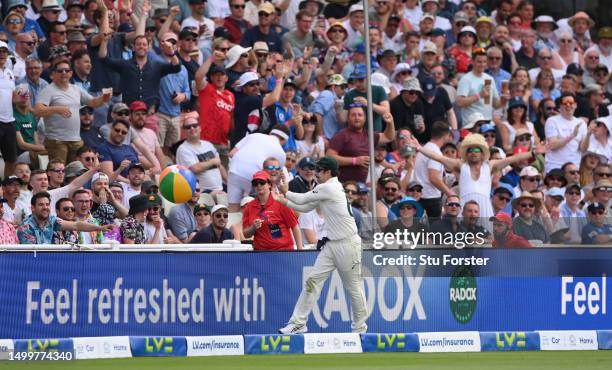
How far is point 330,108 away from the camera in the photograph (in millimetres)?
21094

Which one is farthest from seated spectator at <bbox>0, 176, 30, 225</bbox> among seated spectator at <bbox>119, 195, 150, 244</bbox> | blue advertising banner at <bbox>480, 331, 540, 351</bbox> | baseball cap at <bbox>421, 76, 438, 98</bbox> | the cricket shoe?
baseball cap at <bbox>421, 76, 438, 98</bbox>

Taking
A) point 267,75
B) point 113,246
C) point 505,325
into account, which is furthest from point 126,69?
point 505,325

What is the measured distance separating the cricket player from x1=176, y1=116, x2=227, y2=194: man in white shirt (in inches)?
137

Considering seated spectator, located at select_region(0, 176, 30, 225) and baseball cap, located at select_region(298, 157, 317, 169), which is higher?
baseball cap, located at select_region(298, 157, 317, 169)

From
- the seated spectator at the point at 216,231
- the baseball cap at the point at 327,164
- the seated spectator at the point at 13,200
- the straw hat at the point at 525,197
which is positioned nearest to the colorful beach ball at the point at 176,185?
the seated spectator at the point at 216,231

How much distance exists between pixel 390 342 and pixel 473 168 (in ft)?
14.6

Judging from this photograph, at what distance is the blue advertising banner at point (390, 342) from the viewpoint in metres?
15.5

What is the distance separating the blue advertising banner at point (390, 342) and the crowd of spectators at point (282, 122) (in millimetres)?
1386

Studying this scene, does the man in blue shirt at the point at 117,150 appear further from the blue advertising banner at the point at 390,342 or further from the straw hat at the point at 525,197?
the straw hat at the point at 525,197

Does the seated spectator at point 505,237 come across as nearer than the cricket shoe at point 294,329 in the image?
No

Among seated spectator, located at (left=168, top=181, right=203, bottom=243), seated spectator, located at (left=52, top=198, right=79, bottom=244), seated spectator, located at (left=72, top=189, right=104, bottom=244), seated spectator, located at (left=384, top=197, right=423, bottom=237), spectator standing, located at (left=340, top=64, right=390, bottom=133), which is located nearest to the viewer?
seated spectator, located at (left=52, top=198, right=79, bottom=244)

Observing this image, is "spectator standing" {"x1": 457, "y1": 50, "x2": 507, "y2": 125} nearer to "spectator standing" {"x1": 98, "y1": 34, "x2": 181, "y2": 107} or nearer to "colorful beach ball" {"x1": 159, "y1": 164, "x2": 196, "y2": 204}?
"spectator standing" {"x1": 98, "y1": 34, "x2": 181, "y2": 107}

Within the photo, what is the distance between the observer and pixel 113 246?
15.1 metres

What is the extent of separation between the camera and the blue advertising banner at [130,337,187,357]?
14.7 meters
